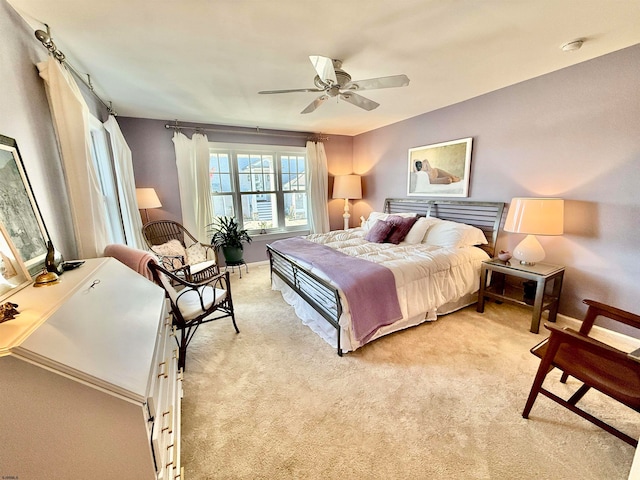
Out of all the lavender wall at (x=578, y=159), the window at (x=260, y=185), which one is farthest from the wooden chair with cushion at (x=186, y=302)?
the lavender wall at (x=578, y=159)

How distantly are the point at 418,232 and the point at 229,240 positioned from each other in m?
2.86

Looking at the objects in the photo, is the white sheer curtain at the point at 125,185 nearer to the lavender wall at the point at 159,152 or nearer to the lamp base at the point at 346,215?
the lavender wall at the point at 159,152

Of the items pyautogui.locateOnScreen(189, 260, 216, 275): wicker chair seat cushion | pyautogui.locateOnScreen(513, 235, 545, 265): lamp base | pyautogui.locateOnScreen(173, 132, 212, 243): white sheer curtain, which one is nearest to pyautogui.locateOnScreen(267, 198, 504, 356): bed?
pyautogui.locateOnScreen(513, 235, 545, 265): lamp base

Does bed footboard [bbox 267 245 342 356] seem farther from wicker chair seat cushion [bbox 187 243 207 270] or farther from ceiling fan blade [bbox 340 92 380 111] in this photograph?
ceiling fan blade [bbox 340 92 380 111]

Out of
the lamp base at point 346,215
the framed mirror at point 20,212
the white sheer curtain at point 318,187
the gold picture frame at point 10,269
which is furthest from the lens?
the lamp base at point 346,215

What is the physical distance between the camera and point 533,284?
263cm

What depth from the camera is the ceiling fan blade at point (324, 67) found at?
5.55 ft

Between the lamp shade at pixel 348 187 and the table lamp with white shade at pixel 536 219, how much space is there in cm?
A: 276

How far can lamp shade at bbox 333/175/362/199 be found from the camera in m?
4.92

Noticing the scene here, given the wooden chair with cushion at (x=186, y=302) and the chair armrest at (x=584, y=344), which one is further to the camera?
the wooden chair with cushion at (x=186, y=302)

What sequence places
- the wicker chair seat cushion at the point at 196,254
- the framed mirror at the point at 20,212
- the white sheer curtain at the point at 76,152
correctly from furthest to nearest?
the wicker chair seat cushion at the point at 196,254 < the white sheer curtain at the point at 76,152 < the framed mirror at the point at 20,212

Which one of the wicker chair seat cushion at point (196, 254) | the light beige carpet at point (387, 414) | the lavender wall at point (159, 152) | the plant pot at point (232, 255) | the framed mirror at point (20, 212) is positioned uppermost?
the lavender wall at point (159, 152)

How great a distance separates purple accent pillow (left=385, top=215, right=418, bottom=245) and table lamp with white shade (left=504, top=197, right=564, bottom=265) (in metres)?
1.11

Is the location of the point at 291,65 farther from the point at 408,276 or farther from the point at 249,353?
the point at 249,353
